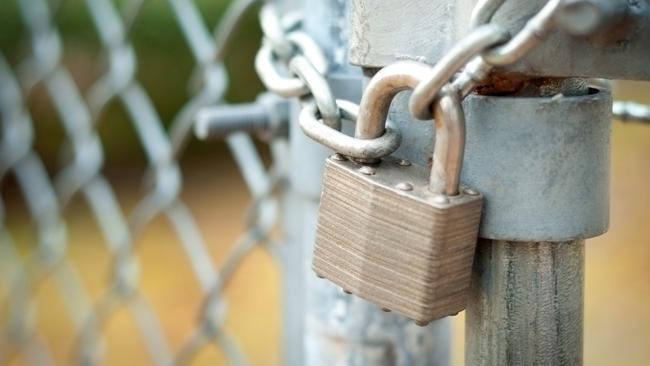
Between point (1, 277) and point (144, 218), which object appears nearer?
point (144, 218)

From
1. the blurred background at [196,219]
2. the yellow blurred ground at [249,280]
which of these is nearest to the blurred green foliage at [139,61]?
the blurred background at [196,219]

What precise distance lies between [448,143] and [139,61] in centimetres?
303

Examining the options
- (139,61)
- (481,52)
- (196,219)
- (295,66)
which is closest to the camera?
(481,52)

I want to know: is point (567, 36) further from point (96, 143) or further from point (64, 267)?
point (64, 267)

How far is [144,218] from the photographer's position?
3.32 ft

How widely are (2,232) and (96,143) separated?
0.60 metres

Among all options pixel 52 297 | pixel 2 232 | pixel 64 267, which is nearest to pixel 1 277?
pixel 52 297

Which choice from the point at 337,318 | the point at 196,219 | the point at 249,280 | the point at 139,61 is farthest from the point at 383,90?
the point at 139,61

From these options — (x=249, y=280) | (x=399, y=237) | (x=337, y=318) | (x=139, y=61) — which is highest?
(x=399, y=237)

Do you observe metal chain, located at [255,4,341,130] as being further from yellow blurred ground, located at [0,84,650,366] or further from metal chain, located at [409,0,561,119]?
yellow blurred ground, located at [0,84,650,366]

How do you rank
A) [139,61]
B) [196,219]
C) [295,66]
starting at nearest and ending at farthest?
[295,66] < [196,219] < [139,61]

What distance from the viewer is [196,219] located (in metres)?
3.04

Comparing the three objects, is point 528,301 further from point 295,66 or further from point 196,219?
point 196,219

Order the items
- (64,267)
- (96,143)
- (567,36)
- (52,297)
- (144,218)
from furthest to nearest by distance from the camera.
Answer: (52,297) → (64,267) → (96,143) → (144,218) → (567,36)
